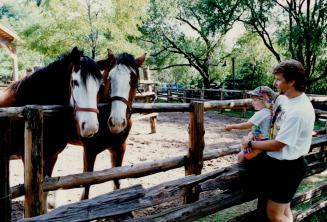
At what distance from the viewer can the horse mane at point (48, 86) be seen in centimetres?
346

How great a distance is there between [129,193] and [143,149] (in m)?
6.26

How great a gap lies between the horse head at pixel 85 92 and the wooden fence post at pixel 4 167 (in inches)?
33.8

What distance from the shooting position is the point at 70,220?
6.57 ft

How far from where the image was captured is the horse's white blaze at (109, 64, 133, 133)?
333 cm

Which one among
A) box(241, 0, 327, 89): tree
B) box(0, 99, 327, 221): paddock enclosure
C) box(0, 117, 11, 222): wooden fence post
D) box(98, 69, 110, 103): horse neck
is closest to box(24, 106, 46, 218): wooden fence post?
box(0, 99, 327, 221): paddock enclosure

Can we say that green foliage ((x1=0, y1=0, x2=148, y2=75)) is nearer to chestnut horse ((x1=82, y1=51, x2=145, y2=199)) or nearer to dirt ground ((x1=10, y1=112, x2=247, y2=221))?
dirt ground ((x1=10, y1=112, x2=247, y2=221))

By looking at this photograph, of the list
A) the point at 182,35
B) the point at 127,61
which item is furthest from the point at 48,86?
the point at 182,35

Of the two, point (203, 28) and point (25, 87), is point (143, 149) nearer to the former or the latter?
point (25, 87)

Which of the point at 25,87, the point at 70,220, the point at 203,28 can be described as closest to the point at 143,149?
the point at 25,87

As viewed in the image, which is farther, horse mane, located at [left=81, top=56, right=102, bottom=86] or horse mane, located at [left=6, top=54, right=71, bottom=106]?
horse mane, located at [left=6, top=54, right=71, bottom=106]

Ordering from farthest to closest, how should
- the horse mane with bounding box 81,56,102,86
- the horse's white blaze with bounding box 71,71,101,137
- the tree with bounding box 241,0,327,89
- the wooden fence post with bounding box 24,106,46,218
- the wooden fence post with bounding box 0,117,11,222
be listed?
the tree with bounding box 241,0,327,89 < the horse mane with bounding box 81,56,102,86 < the horse's white blaze with bounding box 71,71,101,137 < the wooden fence post with bounding box 24,106,46,218 < the wooden fence post with bounding box 0,117,11,222


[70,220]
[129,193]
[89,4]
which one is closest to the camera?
[70,220]

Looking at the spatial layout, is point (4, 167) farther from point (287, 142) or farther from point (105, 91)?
point (287, 142)

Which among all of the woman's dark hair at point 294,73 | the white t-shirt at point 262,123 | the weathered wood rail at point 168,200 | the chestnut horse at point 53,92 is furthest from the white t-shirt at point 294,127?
the chestnut horse at point 53,92
